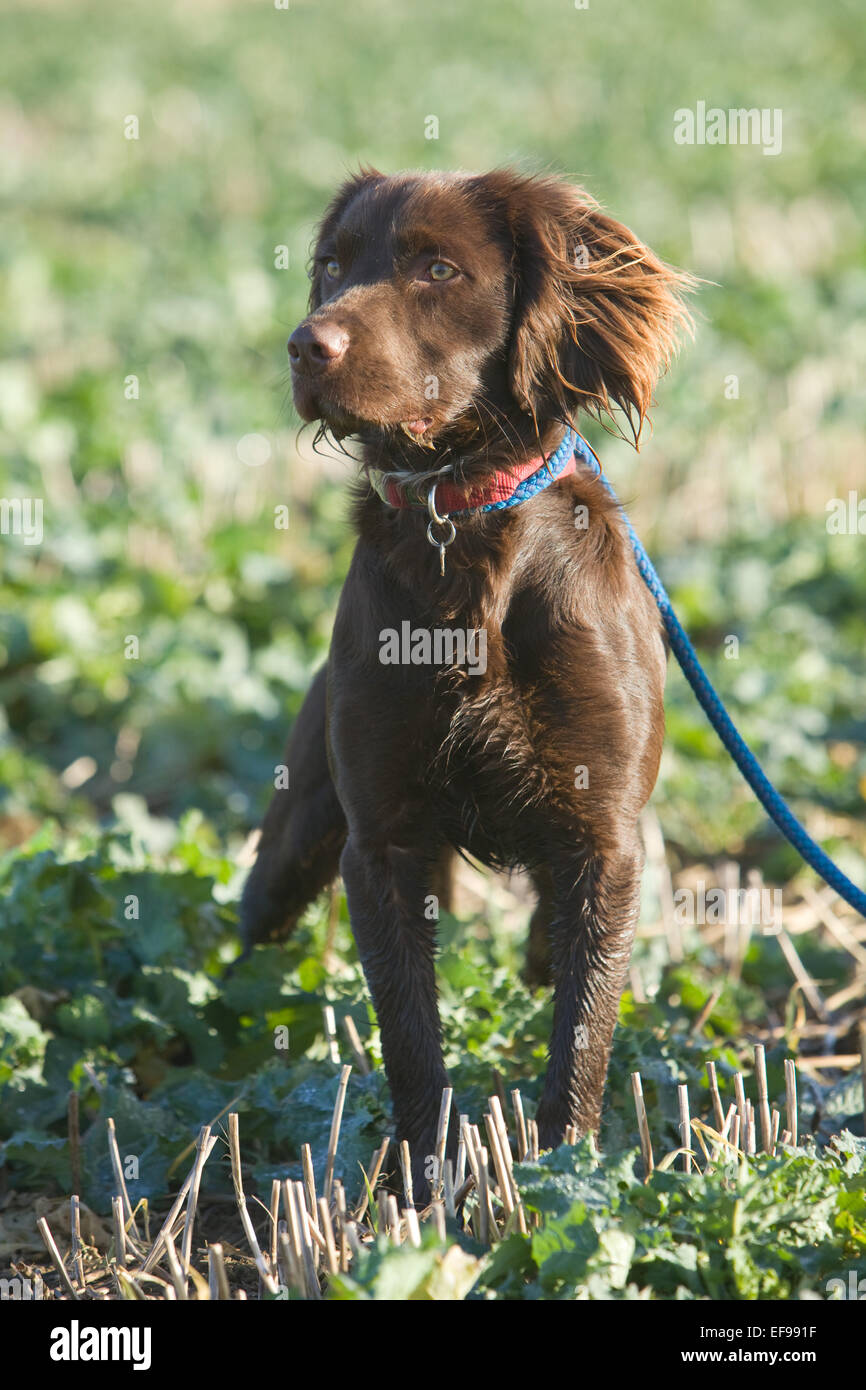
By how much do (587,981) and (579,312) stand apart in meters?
1.36

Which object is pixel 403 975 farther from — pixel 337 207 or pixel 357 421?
pixel 337 207

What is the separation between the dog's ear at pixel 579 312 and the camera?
2.80m

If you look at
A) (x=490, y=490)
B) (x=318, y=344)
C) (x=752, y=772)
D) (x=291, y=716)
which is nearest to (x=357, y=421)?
(x=318, y=344)

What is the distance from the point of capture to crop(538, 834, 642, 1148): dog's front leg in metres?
2.84

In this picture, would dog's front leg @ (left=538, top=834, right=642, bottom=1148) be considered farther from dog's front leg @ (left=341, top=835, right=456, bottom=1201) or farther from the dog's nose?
the dog's nose

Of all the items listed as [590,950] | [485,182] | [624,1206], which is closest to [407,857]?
[590,950]

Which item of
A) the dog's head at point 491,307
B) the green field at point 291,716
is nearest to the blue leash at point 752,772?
the green field at point 291,716

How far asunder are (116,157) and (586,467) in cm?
1679

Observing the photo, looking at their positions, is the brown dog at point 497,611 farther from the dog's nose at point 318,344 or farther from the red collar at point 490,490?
the dog's nose at point 318,344

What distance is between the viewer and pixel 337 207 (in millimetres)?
3146

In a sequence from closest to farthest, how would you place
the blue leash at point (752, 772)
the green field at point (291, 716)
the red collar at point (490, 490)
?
the red collar at point (490, 490)
the green field at point (291, 716)
the blue leash at point (752, 772)

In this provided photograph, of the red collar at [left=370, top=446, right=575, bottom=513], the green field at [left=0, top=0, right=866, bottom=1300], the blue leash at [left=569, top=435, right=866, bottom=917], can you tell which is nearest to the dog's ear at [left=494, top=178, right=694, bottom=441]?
the red collar at [left=370, top=446, right=575, bottom=513]

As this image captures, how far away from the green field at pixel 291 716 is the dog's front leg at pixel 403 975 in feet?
0.61
